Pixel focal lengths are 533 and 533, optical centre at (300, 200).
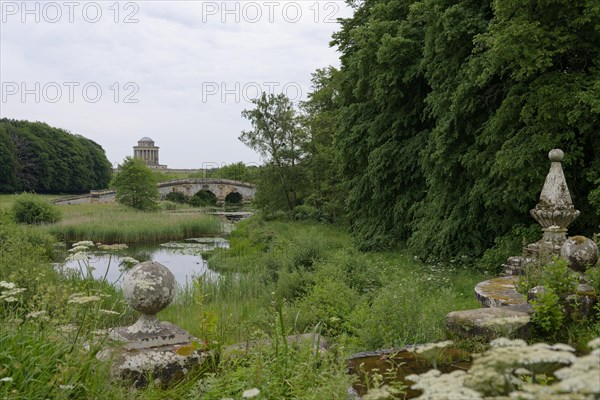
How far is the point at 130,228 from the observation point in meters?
25.8

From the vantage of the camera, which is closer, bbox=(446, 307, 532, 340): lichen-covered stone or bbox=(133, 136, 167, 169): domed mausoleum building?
bbox=(446, 307, 532, 340): lichen-covered stone

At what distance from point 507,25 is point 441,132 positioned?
3085 millimetres

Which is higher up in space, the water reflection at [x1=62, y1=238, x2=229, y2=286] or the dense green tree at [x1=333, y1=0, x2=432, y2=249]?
the dense green tree at [x1=333, y1=0, x2=432, y2=249]

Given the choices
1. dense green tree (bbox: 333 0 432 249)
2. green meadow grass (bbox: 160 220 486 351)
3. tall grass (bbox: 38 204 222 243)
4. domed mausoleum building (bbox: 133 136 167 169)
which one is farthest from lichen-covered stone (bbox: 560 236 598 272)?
domed mausoleum building (bbox: 133 136 167 169)

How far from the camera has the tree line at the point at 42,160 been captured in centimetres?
5794

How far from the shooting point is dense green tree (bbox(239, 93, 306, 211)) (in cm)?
3086

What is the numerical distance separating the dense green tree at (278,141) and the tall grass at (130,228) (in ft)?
13.8

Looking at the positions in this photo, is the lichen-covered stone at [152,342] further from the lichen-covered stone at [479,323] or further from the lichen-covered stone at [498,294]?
the lichen-covered stone at [498,294]

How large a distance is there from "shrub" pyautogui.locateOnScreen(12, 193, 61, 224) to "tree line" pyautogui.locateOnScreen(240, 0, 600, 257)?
18.2 m

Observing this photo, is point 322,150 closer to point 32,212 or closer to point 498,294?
point 32,212

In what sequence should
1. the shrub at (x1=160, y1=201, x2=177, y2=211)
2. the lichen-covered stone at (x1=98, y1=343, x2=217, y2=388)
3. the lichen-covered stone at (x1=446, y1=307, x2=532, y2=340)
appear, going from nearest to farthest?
the lichen-covered stone at (x1=98, y1=343, x2=217, y2=388) → the lichen-covered stone at (x1=446, y1=307, x2=532, y2=340) → the shrub at (x1=160, y1=201, x2=177, y2=211)

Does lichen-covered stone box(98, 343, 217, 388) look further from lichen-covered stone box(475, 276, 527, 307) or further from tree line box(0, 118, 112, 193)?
tree line box(0, 118, 112, 193)

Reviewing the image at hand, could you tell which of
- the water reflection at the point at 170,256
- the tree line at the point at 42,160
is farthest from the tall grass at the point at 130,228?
the tree line at the point at 42,160

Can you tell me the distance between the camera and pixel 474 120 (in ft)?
41.8
